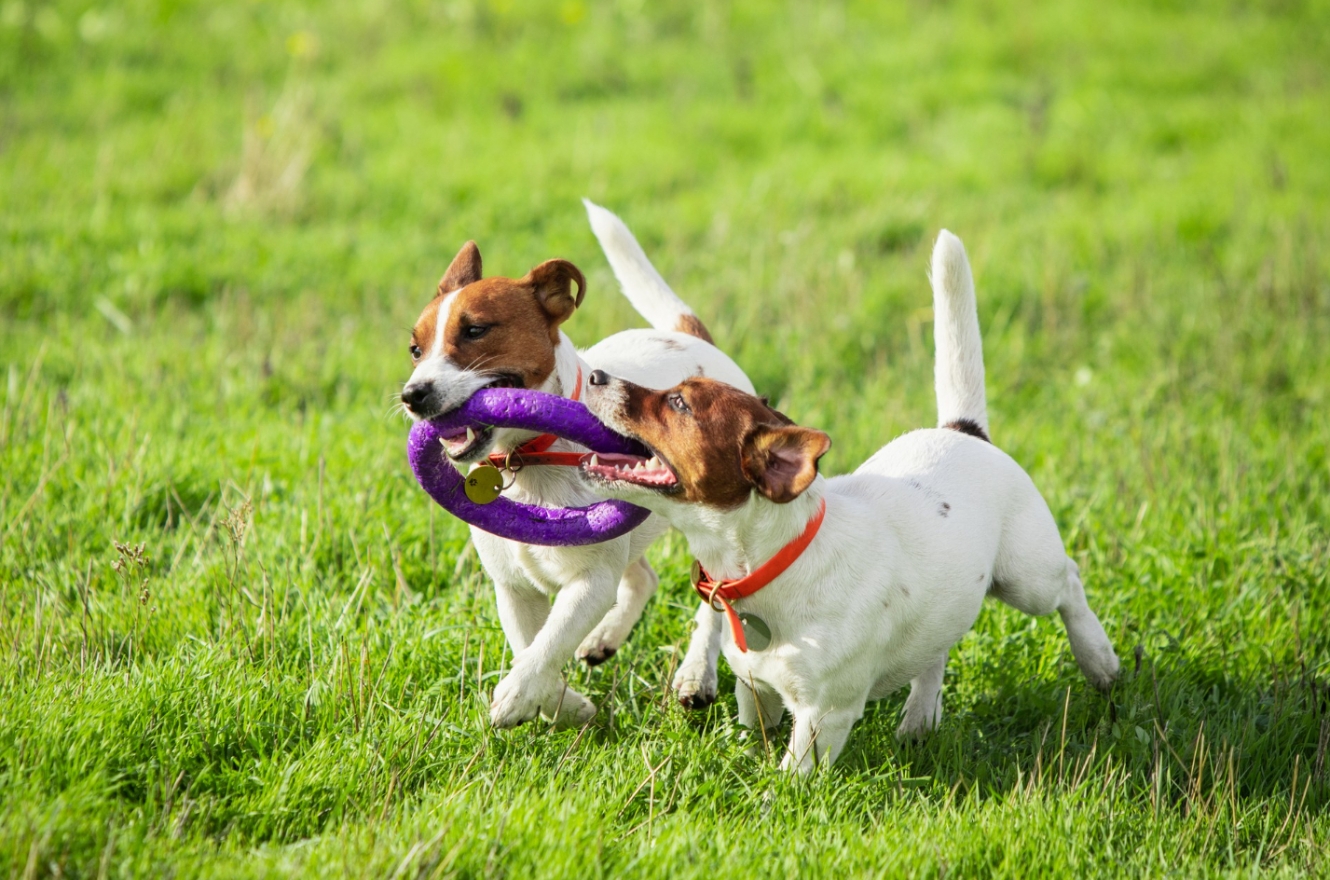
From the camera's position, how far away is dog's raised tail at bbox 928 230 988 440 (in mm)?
4328

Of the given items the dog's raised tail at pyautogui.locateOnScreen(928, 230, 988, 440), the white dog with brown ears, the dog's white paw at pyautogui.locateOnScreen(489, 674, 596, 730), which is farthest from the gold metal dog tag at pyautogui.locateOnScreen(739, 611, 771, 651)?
the dog's raised tail at pyautogui.locateOnScreen(928, 230, 988, 440)

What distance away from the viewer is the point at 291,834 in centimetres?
323

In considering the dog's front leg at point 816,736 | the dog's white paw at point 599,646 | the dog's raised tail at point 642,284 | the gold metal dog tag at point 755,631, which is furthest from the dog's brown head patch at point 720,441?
the dog's raised tail at point 642,284

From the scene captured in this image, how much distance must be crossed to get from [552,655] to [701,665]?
27.4 inches

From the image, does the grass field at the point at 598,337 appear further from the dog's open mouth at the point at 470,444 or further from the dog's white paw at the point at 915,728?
the dog's open mouth at the point at 470,444

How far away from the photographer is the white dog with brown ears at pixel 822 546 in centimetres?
341

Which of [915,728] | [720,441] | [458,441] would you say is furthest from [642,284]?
[915,728]

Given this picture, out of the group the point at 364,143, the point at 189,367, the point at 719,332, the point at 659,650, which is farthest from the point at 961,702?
the point at 364,143

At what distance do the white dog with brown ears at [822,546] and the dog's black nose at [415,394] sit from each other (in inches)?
19.8

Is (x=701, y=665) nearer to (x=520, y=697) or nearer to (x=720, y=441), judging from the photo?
(x=520, y=697)

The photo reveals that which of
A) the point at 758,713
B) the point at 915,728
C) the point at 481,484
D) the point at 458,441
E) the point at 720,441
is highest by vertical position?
the point at 720,441

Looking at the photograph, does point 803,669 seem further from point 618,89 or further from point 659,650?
point 618,89

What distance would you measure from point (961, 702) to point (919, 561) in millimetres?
870

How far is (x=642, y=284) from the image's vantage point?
5.05 meters
